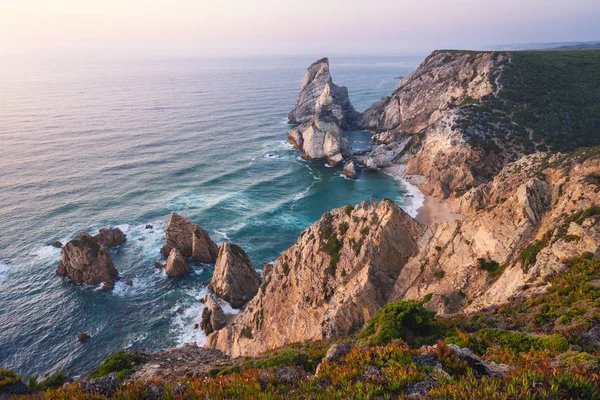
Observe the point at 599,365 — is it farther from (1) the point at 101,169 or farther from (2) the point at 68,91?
(2) the point at 68,91

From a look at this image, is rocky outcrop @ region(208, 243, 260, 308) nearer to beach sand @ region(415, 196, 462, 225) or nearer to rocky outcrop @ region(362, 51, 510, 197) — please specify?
beach sand @ region(415, 196, 462, 225)

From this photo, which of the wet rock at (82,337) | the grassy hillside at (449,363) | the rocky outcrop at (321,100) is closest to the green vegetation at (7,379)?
the grassy hillside at (449,363)

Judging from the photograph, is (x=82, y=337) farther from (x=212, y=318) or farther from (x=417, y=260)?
(x=417, y=260)

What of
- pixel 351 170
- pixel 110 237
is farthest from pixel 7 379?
pixel 351 170

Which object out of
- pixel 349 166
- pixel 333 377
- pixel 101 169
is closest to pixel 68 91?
pixel 101 169

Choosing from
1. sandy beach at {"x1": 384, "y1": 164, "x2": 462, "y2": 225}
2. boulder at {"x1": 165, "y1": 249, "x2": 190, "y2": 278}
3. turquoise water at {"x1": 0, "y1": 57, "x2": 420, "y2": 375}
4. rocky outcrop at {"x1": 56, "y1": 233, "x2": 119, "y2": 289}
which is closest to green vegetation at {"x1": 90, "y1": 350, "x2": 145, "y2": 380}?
turquoise water at {"x1": 0, "y1": 57, "x2": 420, "y2": 375}

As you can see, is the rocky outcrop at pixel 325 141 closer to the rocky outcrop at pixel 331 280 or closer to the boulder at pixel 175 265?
the boulder at pixel 175 265
